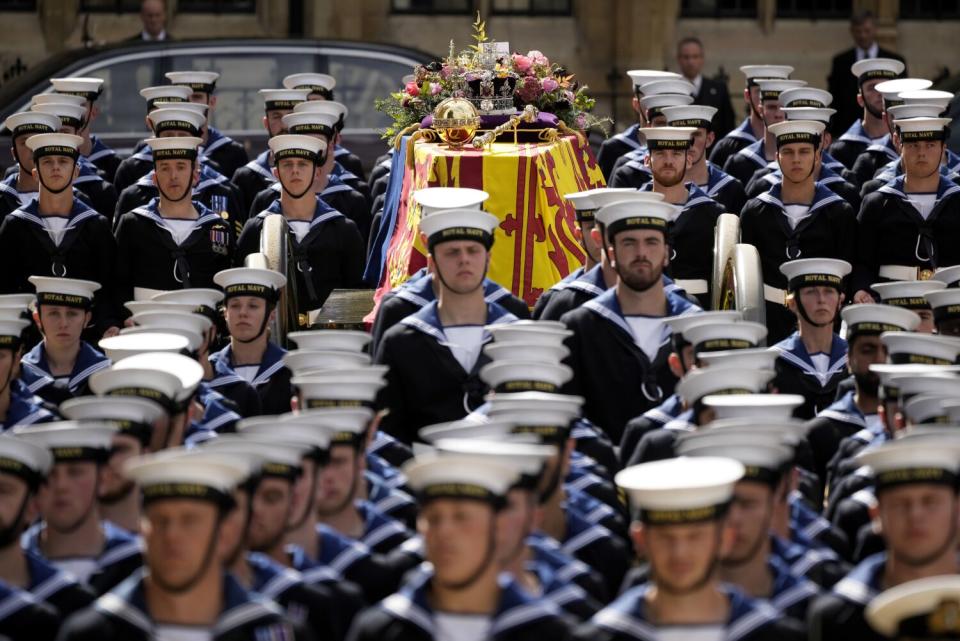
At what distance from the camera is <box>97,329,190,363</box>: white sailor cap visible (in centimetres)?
Answer: 957

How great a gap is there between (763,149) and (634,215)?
453cm

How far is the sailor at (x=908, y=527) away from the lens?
7.19m

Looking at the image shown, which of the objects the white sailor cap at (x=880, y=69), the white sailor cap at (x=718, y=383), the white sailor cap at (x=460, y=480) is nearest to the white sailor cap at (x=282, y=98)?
the white sailor cap at (x=880, y=69)

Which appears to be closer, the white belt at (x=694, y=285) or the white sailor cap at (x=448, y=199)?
the white sailor cap at (x=448, y=199)

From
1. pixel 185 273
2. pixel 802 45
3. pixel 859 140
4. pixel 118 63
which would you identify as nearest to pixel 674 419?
pixel 185 273

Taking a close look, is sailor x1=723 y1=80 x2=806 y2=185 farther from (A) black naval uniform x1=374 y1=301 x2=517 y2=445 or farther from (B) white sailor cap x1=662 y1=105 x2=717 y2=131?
(A) black naval uniform x1=374 y1=301 x2=517 y2=445

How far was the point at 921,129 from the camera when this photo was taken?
12953 millimetres

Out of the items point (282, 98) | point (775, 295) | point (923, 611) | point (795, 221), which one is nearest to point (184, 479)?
point (923, 611)

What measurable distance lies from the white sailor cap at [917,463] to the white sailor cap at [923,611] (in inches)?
29.5

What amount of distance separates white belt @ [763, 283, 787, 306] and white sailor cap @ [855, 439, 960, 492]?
5668mm

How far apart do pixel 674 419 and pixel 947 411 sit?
3.91 ft

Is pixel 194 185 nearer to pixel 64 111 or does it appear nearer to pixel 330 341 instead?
pixel 64 111

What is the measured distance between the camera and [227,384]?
416 inches

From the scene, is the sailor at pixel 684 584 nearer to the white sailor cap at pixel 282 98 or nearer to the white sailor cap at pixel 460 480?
the white sailor cap at pixel 460 480
